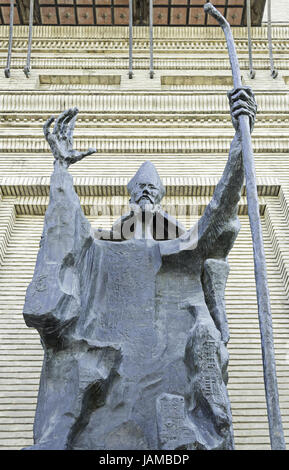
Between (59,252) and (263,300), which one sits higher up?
(59,252)

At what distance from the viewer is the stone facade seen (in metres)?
5.84

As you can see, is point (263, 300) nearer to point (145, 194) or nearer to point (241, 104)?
point (241, 104)

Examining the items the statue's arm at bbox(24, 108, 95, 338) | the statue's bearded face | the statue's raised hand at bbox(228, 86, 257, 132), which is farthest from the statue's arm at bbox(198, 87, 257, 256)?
the statue's arm at bbox(24, 108, 95, 338)

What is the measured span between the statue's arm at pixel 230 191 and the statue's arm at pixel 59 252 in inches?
30.2

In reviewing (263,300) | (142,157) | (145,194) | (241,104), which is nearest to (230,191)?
(241,104)

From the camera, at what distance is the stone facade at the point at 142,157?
19.1ft

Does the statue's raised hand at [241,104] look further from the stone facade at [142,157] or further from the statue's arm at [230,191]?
the stone facade at [142,157]

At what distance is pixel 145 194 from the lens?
4.66m

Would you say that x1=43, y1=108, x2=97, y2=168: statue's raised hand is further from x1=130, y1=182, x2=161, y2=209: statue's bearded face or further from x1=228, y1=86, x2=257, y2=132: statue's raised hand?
x1=228, y1=86, x2=257, y2=132: statue's raised hand

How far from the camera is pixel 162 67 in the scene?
37.5 ft

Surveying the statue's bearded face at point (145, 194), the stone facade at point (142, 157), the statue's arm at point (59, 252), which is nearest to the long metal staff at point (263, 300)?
the statue's bearded face at point (145, 194)

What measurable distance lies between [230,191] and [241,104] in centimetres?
55

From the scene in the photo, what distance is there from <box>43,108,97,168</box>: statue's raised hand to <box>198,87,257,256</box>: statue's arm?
86 cm

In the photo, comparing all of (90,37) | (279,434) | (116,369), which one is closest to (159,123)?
(90,37)
